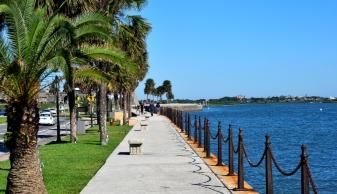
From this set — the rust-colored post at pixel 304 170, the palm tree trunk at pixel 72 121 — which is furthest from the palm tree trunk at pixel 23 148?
the palm tree trunk at pixel 72 121

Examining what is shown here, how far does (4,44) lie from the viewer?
1142cm

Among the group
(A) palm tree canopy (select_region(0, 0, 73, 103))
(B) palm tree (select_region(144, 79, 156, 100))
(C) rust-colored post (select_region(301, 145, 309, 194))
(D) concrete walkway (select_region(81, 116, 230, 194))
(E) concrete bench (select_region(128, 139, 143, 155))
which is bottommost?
(D) concrete walkway (select_region(81, 116, 230, 194))

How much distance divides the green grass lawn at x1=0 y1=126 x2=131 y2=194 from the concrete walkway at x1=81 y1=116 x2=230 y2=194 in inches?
12.5

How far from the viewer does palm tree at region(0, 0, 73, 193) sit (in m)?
11.0

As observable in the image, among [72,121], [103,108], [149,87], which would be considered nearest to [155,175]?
[103,108]

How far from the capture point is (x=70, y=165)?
712 inches

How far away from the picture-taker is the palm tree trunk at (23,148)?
432 inches

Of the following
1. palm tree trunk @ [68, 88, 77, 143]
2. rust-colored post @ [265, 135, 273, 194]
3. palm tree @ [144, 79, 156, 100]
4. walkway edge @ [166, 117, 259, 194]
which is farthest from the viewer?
palm tree @ [144, 79, 156, 100]

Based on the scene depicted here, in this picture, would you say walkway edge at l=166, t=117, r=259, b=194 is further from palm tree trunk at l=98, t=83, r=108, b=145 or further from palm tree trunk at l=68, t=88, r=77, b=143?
palm tree trunk at l=68, t=88, r=77, b=143

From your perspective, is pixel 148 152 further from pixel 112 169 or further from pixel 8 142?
pixel 8 142

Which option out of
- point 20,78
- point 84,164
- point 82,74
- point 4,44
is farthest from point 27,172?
point 84,164

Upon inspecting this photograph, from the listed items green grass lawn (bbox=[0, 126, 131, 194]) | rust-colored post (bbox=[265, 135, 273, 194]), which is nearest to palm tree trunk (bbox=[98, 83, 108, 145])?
green grass lawn (bbox=[0, 126, 131, 194])

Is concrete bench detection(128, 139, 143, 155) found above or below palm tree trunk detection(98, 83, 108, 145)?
below

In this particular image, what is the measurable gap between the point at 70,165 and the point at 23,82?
738 centimetres
